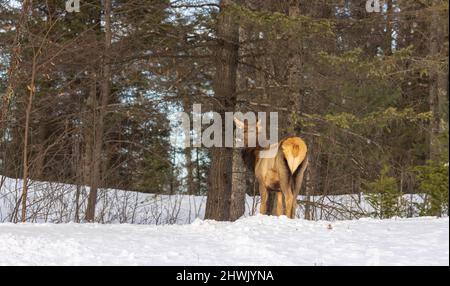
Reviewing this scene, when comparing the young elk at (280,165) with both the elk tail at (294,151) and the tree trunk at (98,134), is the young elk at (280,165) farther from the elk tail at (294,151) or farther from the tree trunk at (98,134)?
the tree trunk at (98,134)

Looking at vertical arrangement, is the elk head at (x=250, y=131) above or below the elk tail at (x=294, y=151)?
above

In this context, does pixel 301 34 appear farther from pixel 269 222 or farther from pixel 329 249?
pixel 329 249

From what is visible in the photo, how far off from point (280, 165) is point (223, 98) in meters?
2.66

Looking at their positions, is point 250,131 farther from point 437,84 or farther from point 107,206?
point 437,84

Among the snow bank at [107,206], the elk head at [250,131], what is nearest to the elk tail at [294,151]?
the elk head at [250,131]

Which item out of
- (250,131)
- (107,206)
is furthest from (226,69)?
(107,206)

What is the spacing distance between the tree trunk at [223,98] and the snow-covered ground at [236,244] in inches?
113

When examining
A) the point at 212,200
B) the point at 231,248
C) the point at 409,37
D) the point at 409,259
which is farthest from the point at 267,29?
the point at 409,37

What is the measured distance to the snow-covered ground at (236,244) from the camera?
6.46 metres

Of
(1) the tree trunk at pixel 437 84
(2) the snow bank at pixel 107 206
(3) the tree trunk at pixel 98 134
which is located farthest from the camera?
(3) the tree trunk at pixel 98 134

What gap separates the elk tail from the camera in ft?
31.1

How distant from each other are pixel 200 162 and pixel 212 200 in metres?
18.3

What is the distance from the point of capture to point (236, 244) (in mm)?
7293

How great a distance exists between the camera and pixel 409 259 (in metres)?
6.29
